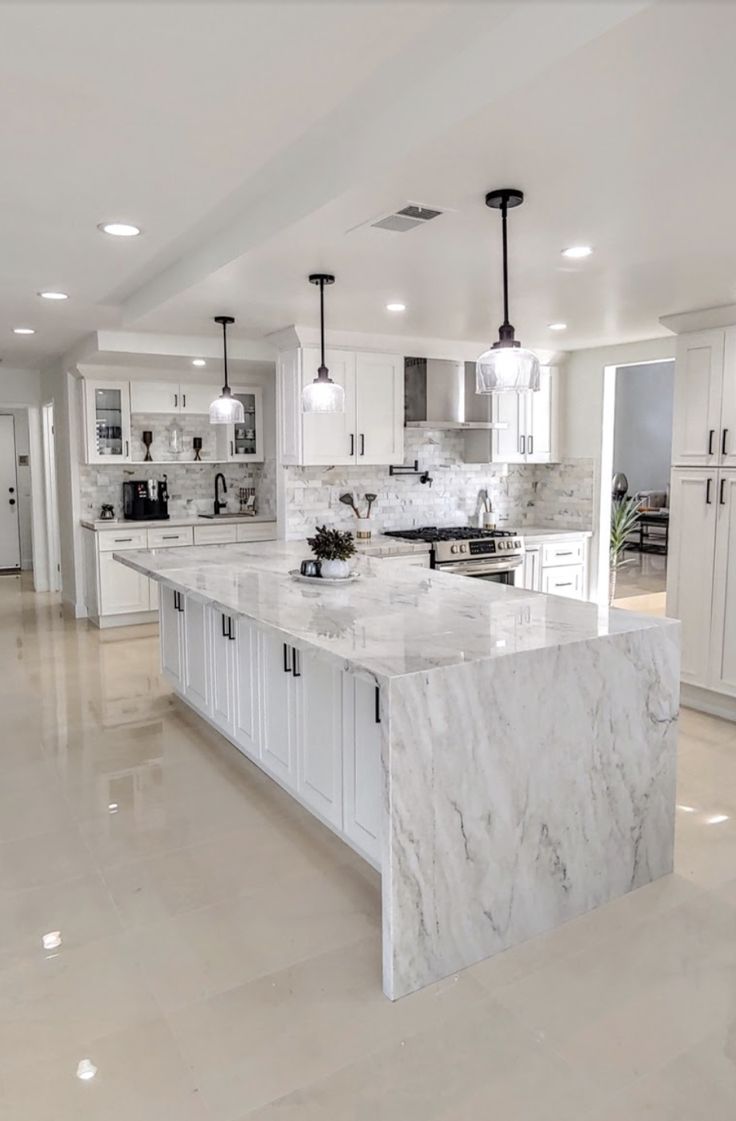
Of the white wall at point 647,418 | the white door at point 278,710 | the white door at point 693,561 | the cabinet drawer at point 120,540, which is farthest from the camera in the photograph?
the white wall at point 647,418

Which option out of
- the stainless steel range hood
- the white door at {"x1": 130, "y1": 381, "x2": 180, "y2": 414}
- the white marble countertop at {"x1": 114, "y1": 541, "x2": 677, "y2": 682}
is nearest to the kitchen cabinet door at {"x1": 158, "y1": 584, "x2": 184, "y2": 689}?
the white marble countertop at {"x1": 114, "y1": 541, "x2": 677, "y2": 682}

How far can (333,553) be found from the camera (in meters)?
3.59

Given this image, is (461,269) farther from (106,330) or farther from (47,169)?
(106,330)

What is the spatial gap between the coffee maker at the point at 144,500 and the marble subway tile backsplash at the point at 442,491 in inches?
69.8

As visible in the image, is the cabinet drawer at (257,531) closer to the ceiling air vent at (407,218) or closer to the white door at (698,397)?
the white door at (698,397)

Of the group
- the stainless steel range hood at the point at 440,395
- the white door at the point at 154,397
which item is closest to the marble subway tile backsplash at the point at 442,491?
the stainless steel range hood at the point at 440,395

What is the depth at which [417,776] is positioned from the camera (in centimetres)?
214

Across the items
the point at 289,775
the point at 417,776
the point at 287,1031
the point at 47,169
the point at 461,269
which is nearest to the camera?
the point at 287,1031

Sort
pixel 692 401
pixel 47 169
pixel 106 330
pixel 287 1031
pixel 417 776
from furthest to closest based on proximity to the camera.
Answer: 1. pixel 106 330
2. pixel 692 401
3. pixel 47 169
4. pixel 417 776
5. pixel 287 1031

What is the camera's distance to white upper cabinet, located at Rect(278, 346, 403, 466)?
5391 millimetres

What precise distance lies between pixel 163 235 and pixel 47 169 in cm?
74

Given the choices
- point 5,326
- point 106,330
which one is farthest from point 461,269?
point 5,326

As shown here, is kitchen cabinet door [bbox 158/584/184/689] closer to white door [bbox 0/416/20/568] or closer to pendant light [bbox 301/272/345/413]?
pendant light [bbox 301/272/345/413]

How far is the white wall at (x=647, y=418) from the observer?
11867mm
